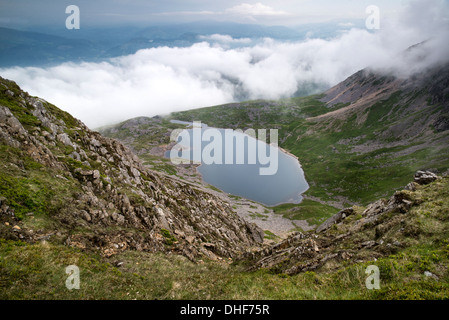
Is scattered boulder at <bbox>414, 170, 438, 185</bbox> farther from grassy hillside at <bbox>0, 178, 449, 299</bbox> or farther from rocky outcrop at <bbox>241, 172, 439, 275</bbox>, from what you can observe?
grassy hillside at <bbox>0, 178, 449, 299</bbox>

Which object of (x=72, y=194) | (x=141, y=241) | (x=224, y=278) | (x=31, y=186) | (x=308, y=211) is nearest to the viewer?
(x=224, y=278)

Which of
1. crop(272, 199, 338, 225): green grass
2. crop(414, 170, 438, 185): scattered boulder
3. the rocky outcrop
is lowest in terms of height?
crop(272, 199, 338, 225): green grass

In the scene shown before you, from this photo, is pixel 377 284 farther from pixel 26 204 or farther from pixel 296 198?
pixel 296 198

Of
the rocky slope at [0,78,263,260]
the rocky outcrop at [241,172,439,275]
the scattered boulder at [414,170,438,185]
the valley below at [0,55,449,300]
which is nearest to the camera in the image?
the valley below at [0,55,449,300]

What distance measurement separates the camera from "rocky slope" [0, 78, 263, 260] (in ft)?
78.4

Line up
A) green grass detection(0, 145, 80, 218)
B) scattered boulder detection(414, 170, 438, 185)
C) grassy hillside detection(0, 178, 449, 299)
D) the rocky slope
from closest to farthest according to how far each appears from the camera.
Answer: grassy hillside detection(0, 178, 449, 299), green grass detection(0, 145, 80, 218), the rocky slope, scattered boulder detection(414, 170, 438, 185)

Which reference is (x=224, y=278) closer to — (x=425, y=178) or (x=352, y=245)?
(x=352, y=245)

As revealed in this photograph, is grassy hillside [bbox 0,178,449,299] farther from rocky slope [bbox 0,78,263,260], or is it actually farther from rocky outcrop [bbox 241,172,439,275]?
rocky slope [bbox 0,78,263,260]

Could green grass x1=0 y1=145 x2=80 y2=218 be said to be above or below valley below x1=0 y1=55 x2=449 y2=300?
above

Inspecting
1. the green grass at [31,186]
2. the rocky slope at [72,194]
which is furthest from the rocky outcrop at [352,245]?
the green grass at [31,186]

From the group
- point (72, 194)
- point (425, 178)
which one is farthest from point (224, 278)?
point (425, 178)

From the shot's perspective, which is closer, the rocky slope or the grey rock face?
the rocky slope

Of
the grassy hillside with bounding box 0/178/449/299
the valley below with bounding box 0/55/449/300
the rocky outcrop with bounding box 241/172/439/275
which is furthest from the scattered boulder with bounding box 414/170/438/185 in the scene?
the grassy hillside with bounding box 0/178/449/299

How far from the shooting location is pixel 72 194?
29578mm
